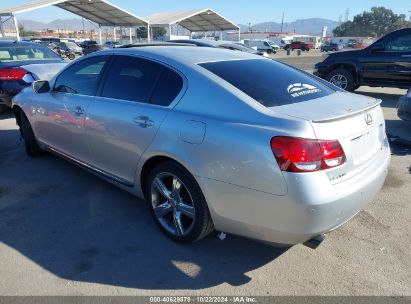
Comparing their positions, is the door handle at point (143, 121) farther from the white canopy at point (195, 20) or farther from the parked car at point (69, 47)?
the white canopy at point (195, 20)

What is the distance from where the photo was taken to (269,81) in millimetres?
3088

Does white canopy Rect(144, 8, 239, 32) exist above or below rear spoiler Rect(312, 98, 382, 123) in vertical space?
above

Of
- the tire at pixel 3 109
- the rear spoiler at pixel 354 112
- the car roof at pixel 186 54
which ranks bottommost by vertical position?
the tire at pixel 3 109

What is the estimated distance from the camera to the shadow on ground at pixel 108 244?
9.20ft

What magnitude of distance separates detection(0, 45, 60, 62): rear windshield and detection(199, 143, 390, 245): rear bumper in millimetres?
7259

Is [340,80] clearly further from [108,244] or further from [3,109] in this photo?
[108,244]

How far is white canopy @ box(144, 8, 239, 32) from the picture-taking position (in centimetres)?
4279

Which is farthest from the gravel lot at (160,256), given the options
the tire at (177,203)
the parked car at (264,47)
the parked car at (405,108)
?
the parked car at (264,47)

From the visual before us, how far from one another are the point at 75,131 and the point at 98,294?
78.1 inches

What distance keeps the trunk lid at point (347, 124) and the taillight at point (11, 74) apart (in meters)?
6.49

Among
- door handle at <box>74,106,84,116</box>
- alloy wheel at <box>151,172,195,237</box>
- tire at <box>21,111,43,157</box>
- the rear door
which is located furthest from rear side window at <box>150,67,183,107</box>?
tire at <box>21,111,43,157</box>

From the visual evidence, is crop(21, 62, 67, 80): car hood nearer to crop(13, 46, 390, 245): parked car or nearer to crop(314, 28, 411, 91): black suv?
crop(13, 46, 390, 245): parked car

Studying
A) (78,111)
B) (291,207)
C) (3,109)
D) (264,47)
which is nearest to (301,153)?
(291,207)

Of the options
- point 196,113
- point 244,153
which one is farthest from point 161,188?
point 244,153
